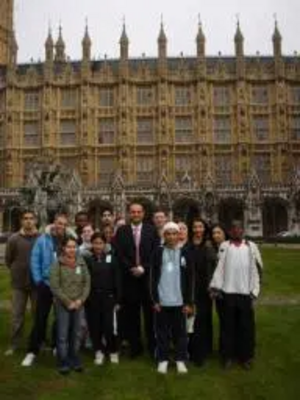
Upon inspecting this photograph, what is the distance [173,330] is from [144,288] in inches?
36.6

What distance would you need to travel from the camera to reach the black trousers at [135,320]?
9961mm

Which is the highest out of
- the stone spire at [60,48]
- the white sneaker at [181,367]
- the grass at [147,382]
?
the stone spire at [60,48]

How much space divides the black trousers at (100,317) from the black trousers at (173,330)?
86 centimetres

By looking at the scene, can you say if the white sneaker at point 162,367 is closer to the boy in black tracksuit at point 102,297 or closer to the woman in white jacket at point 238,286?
the boy in black tracksuit at point 102,297

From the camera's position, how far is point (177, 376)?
895 cm

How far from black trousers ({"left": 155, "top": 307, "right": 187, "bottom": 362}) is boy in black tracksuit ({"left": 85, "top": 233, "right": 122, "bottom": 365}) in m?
0.82

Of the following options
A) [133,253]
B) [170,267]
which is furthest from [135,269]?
[170,267]

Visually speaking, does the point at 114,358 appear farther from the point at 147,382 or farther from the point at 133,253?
the point at 133,253

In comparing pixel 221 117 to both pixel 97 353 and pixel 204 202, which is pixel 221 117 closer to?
pixel 204 202

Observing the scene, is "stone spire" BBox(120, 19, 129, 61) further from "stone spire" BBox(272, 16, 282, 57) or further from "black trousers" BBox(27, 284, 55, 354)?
"black trousers" BBox(27, 284, 55, 354)

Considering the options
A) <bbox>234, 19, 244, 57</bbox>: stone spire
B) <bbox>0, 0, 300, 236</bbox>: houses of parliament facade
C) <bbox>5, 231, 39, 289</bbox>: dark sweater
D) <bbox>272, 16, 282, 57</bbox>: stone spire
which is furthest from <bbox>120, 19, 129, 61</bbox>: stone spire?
<bbox>5, 231, 39, 289</bbox>: dark sweater

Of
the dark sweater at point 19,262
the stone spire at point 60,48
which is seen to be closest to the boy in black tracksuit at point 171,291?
the dark sweater at point 19,262

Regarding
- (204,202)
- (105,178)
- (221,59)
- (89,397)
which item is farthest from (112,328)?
(221,59)

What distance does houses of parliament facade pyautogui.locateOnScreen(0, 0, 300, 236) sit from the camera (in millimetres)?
57781
